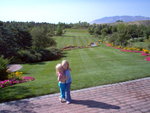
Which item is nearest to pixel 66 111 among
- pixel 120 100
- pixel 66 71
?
pixel 66 71

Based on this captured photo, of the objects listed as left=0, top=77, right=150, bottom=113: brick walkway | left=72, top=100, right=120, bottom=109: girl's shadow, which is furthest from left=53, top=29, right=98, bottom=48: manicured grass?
left=72, top=100, right=120, bottom=109: girl's shadow

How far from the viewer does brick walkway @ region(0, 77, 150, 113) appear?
4609 millimetres

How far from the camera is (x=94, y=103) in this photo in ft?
16.5

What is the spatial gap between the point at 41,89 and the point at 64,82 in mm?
1734

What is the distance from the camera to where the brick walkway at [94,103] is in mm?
4609

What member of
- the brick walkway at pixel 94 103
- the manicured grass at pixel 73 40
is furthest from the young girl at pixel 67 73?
the manicured grass at pixel 73 40

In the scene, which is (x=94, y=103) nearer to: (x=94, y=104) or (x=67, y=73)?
(x=94, y=104)

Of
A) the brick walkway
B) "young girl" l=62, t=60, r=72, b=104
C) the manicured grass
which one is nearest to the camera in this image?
the brick walkway

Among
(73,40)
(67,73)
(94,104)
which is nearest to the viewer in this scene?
(67,73)

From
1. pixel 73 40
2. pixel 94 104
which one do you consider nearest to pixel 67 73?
pixel 94 104

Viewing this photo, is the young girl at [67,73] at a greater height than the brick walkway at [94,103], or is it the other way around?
the young girl at [67,73]

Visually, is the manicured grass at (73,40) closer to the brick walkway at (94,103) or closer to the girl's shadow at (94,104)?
the brick walkway at (94,103)

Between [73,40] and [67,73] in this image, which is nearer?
[67,73]

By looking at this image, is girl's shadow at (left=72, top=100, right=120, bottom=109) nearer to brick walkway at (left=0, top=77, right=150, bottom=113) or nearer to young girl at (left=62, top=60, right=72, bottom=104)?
brick walkway at (left=0, top=77, right=150, bottom=113)
